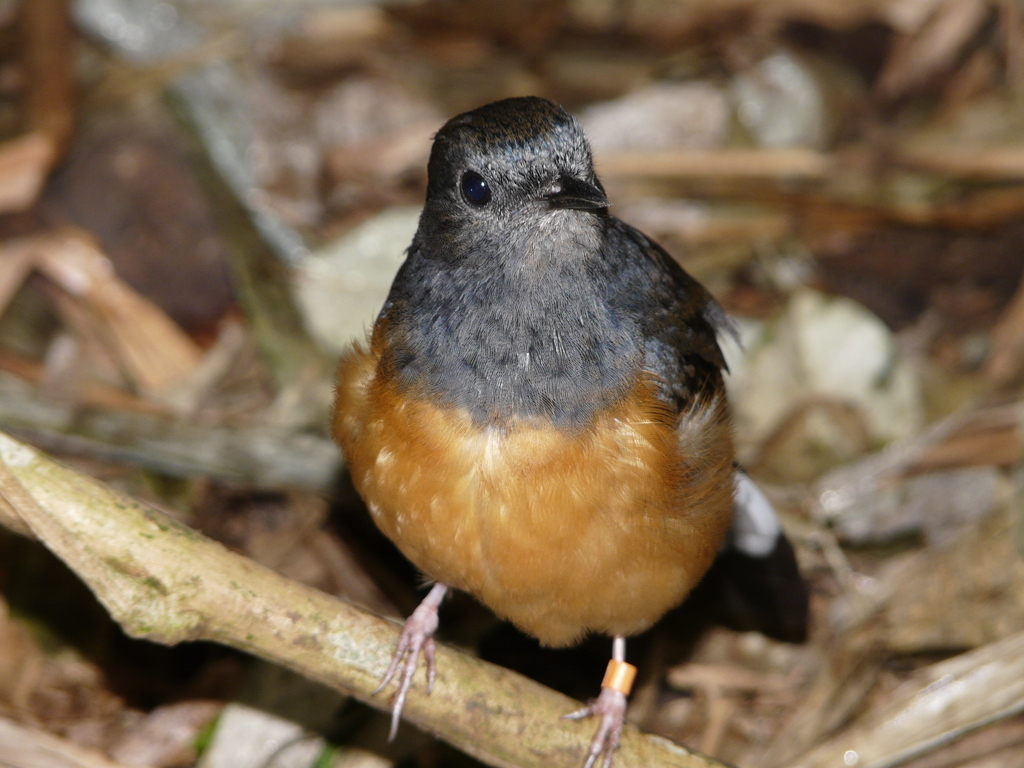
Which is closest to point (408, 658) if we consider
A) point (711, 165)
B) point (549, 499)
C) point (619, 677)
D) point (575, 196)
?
point (549, 499)

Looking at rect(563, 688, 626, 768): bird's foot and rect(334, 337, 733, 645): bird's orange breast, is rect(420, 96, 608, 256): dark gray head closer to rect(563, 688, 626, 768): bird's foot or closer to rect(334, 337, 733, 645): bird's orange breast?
rect(334, 337, 733, 645): bird's orange breast

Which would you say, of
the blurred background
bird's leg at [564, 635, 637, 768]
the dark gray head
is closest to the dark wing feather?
the dark gray head

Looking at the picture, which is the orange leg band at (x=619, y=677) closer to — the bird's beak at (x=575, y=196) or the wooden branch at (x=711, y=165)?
the bird's beak at (x=575, y=196)

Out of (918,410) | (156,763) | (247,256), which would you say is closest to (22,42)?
(247,256)

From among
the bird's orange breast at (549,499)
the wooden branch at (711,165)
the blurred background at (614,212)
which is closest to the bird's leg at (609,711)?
the bird's orange breast at (549,499)

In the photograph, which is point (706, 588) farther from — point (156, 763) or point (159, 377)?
point (159, 377)
